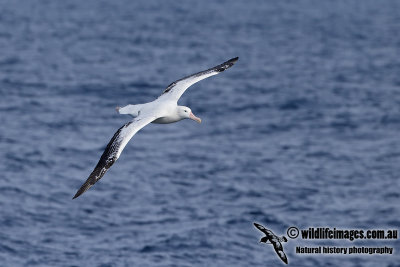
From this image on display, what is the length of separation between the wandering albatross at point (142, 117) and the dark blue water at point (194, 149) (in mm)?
7418

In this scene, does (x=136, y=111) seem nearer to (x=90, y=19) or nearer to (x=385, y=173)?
(x=385, y=173)

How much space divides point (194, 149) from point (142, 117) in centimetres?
1977

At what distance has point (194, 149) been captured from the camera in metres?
37.4

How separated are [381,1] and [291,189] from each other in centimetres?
8880

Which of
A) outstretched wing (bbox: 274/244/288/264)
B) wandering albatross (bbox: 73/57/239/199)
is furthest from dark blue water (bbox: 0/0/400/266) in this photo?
wandering albatross (bbox: 73/57/239/199)

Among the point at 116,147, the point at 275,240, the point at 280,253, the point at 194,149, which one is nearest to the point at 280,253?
the point at 280,253

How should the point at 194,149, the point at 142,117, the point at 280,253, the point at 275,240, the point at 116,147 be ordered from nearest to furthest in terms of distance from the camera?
the point at 116,147 < the point at 142,117 < the point at 280,253 < the point at 275,240 < the point at 194,149

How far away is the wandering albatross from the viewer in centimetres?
1647

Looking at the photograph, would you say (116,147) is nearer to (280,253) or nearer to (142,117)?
(142,117)

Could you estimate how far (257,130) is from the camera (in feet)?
136

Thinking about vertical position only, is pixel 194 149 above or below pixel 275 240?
above

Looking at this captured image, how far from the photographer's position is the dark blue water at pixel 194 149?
87.5 ft

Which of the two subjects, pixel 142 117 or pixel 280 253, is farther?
pixel 280 253

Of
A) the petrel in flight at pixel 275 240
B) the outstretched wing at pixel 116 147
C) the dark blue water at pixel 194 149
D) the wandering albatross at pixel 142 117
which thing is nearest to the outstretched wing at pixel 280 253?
the petrel in flight at pixel 275 240
